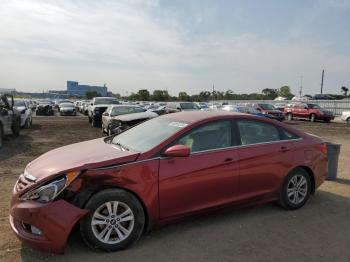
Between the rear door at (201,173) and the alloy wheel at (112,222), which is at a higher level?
the rear door at (201,173)

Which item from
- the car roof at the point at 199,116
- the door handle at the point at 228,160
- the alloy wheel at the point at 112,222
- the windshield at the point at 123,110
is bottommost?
the alloy wheel at the point at 112,222

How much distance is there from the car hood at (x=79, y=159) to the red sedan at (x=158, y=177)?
1 cm

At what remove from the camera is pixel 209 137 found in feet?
16.7

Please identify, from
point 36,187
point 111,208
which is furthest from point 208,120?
point 36,187

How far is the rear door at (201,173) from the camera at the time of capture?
14.9ft

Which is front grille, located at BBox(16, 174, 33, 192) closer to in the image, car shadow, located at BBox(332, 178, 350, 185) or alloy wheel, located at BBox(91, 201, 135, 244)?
alloy wheel, located at BBox(91, 201, 135, 244)

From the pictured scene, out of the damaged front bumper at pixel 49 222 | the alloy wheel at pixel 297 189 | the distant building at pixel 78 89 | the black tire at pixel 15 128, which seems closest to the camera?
the damaged front bumper at pixel 49 222

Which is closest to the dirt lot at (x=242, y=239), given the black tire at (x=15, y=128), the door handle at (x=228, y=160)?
the door handle at (x=228, y=160)

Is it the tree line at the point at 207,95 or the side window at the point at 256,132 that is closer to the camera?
the side window at the point at 256,132

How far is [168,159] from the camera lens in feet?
15.0

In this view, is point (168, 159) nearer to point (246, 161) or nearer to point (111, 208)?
point (111, 208)

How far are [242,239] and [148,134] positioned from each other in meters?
1.85

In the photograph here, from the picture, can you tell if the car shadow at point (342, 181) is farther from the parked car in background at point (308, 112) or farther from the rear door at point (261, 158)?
the parked car in background at point (308, 112)

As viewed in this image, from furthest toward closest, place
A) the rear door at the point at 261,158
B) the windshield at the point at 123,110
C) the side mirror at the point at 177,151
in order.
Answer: the windshield at the point at 123,110 → the rear door at the point at 261,158 → the side mirror at the point at 177,151
